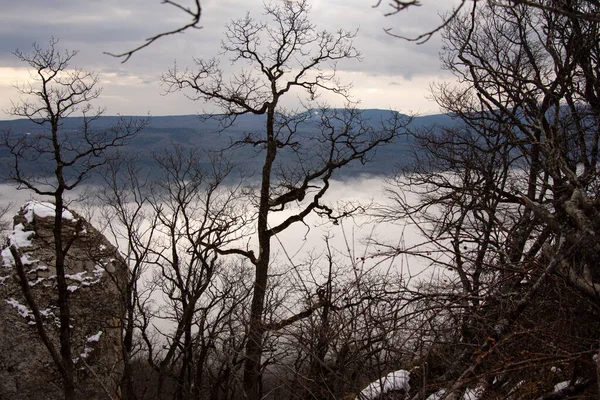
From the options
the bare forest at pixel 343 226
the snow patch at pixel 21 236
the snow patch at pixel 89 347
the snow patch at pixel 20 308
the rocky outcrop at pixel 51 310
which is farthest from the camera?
the snow patch at pixel 21 236

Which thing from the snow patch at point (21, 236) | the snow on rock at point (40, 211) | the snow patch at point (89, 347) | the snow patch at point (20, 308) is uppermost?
the snow on rock at point (40, 211)

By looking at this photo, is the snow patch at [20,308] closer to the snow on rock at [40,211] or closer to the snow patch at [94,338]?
the snow patch at [94,338]

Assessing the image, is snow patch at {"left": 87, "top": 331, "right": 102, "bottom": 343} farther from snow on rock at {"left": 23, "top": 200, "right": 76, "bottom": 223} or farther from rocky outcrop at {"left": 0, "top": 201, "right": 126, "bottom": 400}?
snow on rock at {"left": 23, "top": 200, "right": 76, "bottom": 223}

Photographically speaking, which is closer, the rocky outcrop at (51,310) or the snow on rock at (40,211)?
the rocky outcrop at (51,310)

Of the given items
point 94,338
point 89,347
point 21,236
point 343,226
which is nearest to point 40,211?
point 21,236

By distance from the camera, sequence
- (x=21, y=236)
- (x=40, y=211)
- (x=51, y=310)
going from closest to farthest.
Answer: (x=51, y=310)
(x=21, y=236)
(x=40, y=211)

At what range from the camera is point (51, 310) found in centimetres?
1559

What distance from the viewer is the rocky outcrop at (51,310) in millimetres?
14906

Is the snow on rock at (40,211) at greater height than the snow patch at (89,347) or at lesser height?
greater

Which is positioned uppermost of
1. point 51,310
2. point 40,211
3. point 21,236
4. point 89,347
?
point 40,211

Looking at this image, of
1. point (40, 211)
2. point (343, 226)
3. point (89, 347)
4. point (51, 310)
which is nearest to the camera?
point (343, 226)

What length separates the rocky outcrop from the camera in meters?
14.9

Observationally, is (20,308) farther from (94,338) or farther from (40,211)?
(40,211)

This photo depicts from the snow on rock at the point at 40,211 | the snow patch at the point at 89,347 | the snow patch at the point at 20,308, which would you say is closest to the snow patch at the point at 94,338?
the snow patch at the point at 89,347
